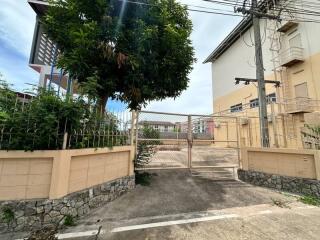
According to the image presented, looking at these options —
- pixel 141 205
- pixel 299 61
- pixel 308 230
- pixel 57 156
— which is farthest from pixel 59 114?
pixel 299 61

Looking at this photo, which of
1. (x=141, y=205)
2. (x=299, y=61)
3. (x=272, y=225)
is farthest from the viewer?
(x=299, y=61)

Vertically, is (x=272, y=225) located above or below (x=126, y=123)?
below

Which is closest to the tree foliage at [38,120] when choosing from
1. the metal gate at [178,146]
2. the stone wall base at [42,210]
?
the stone wall base at [42,210]

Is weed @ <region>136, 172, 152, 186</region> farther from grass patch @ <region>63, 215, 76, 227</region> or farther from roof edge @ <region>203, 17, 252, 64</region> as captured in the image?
roof edge @ <region>203, 17, 252, 64</region>

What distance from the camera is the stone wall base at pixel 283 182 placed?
5238mm

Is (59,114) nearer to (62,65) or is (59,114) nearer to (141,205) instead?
(62,65)

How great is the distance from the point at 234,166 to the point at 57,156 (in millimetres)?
6046

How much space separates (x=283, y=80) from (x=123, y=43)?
446 inches

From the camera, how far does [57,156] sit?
11.1ft

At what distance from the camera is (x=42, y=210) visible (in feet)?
10.6

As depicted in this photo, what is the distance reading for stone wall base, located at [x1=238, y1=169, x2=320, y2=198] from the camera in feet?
17.2

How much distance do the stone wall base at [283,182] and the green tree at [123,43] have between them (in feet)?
14.0

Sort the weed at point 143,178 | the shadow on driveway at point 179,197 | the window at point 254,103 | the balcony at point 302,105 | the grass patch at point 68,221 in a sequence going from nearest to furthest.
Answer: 1. the grass patch at point 68,221
2. the shadow on driveway at point 179,197
3. the weed at point 143,178
4. the balcony at point 302,105
5. the window at point 254,103

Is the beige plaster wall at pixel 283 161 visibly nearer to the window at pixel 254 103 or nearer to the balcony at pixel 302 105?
the balcony at pixel 302 105
